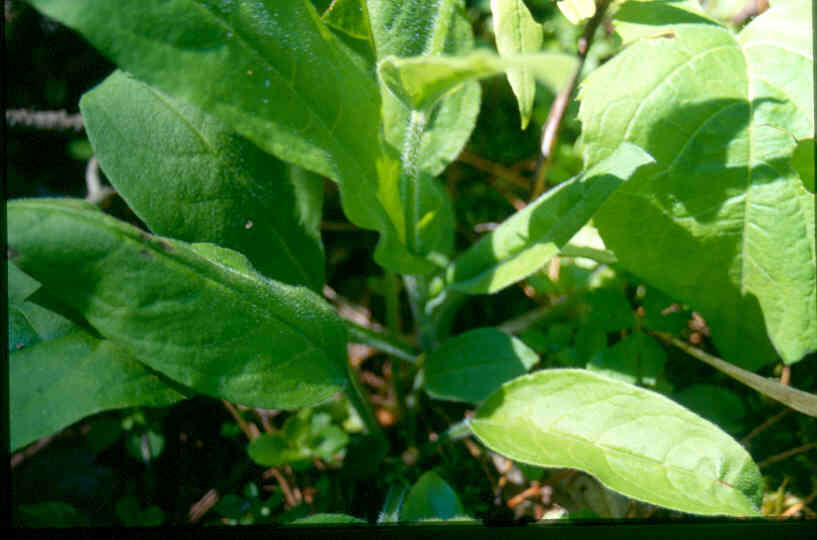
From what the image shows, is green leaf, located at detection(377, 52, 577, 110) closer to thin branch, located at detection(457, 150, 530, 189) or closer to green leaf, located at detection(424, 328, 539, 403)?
green leaf, located at detection(424, 328, 539, 403)

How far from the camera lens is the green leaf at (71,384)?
738 millimetres

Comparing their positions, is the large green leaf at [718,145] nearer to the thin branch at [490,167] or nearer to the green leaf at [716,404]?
the green leaf at [716,404]

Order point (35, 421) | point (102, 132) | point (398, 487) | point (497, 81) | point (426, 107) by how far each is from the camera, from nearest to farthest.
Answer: point (35, 421)
point (426, 107)
point (102, 132)
point (398, 487)
point (497, 81)

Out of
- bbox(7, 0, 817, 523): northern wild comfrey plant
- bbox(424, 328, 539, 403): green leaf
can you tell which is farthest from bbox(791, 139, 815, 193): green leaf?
bbox(424, 328, 539, 403): green leaf

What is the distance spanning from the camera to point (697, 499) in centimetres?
82

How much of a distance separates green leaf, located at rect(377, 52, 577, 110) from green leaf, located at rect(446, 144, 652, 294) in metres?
0.17

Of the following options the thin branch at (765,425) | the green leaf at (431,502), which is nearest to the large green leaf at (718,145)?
the thin branch at (765,425)

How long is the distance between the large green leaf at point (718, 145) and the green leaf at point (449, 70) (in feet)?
0.82

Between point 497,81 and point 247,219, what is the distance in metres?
0.96

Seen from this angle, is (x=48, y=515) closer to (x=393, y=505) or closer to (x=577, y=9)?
(x=393, y=505)

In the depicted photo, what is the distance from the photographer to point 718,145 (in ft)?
3.07

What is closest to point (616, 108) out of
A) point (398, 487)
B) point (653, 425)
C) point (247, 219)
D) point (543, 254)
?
point (543, 254)

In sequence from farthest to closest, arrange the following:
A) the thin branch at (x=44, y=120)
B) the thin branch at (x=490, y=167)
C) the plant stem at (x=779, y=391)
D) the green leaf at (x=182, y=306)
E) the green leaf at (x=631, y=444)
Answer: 1. the thin branch at (x=490, y=167)
2. the thin branch at (x=44, y=120)
3. the plant stem at (x=779, y=391)
4. the green leaf at (x=631, y=444)
5. the green leaf at (x=182, y=306)

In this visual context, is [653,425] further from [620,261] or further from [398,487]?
[398,487]
